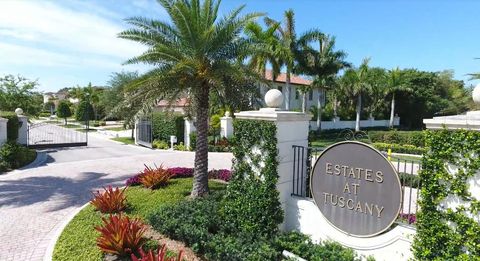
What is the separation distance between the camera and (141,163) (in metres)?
17.8

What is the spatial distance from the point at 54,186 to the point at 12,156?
5.17 metres

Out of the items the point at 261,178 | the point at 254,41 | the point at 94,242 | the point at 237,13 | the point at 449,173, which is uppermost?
the point at 237,13

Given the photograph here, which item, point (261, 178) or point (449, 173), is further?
point (261, 178)

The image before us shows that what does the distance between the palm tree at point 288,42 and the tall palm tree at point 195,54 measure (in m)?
17.8

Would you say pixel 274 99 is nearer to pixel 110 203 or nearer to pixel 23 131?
pixel 110 203

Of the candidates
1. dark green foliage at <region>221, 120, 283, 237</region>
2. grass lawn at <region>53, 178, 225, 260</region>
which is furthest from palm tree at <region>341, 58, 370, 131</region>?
dark green foliage at <region>221, 120, 283, 237</region>

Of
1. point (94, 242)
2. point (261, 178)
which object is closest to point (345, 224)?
point (261, 178)

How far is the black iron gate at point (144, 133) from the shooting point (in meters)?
24.7

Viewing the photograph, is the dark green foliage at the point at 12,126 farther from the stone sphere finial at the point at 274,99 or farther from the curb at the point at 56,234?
the stone sphere finial at the point at 274,99

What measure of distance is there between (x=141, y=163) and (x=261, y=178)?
12.4 metres

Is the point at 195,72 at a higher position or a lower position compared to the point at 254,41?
lower

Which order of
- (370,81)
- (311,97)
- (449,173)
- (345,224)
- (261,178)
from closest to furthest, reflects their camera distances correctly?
(449,173) → (345,224) → (261,178) → (370,81) → (311,97)

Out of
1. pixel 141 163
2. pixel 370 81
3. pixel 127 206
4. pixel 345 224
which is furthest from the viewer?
pixel 370 81

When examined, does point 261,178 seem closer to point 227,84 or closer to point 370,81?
point 227,84
